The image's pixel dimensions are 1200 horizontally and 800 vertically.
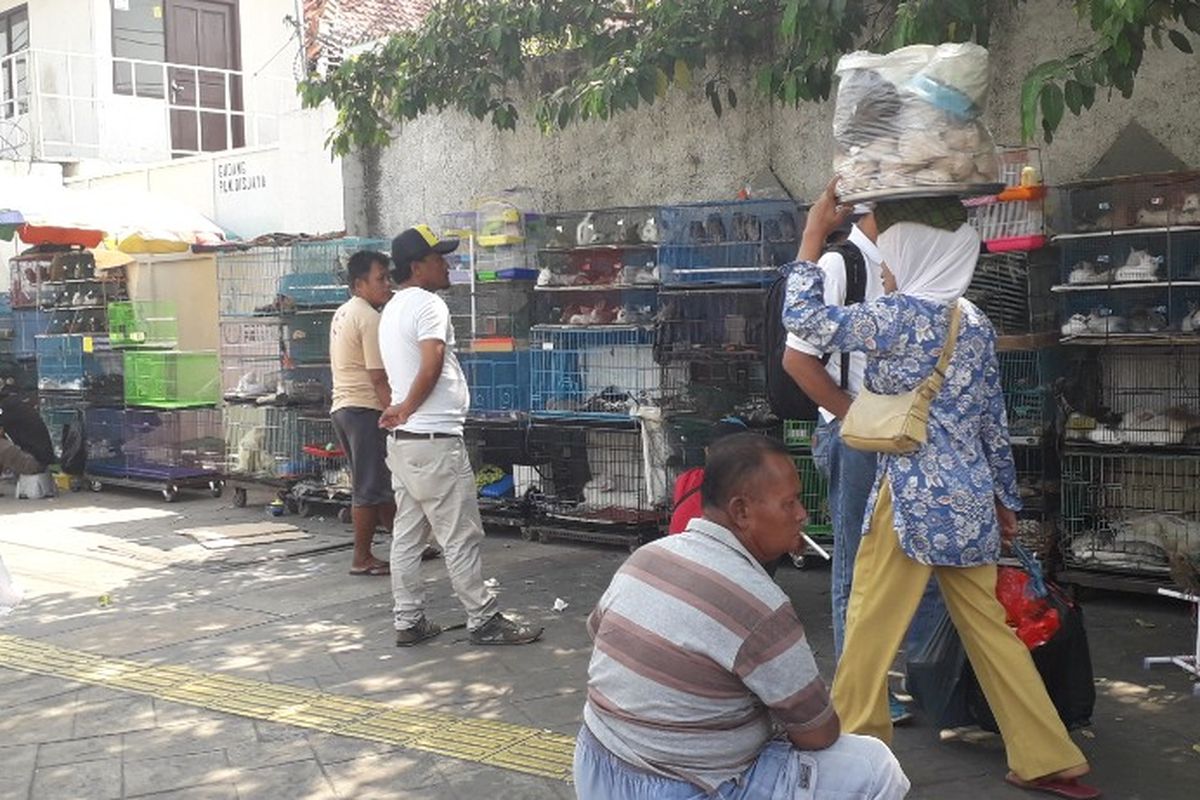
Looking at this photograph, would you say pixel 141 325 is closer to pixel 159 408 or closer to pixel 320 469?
pixel 159 408

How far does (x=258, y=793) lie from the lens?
4.79 metres

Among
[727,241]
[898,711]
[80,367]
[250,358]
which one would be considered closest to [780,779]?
[898,711]

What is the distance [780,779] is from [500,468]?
6969 millimetres

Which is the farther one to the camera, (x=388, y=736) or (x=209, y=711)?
(x=209, y=711)

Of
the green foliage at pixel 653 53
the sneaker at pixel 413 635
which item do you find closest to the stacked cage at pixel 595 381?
the green foliage at pixel 653 53

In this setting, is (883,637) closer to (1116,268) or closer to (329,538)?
(1116,268)

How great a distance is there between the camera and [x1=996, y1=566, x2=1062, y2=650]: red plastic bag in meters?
4.65

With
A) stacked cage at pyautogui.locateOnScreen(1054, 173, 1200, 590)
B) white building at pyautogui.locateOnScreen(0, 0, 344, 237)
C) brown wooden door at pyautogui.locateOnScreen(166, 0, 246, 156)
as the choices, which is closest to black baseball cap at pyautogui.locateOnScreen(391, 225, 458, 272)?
stacked cage at pyautogui.locateOnScreen(1054, 173, 1200, 590)

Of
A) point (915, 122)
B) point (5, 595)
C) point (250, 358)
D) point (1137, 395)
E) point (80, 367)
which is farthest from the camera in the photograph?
point (80, 367)

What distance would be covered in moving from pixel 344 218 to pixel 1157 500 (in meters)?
6.98

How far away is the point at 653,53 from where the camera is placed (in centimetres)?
860

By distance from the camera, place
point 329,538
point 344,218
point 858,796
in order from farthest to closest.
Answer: point 344,218
point 329,538
point 858,796

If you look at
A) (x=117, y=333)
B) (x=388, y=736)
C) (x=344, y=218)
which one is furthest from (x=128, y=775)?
(x=117, y=333)

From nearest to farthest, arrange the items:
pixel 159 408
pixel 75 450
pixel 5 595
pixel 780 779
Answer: pixel 780 779
pixel 5 595
pixel 159 408
pixel 75 450
